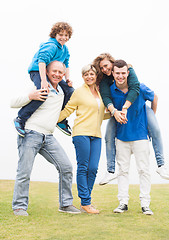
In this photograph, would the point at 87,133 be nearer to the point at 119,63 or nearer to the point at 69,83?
the point at 69,83

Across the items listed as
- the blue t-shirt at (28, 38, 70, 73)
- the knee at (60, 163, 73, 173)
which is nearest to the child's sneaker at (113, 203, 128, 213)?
the knee at (60, 163, 73, 173)

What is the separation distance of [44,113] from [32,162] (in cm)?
72

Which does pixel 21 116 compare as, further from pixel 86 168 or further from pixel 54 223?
pixel 54 223

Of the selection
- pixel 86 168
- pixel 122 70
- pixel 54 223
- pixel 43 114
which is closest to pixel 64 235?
pixel 54 223

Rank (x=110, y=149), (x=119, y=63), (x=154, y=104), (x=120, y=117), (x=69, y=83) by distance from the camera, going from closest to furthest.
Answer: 1. (x=120, y=117)
2. (x=119, y=63)
3. (x=110, y=149)
4. (x=154, y=104)
5. (x=69, y=83)

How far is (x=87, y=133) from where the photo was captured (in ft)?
13.9

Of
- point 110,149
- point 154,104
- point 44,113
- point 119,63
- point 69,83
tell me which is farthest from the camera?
point 69,83

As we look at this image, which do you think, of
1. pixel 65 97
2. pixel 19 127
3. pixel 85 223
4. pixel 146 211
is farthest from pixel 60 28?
pixel 146 211

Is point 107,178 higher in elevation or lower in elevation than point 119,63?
lower

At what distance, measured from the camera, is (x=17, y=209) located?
13.9 ft

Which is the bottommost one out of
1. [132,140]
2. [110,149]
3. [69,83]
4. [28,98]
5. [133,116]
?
[110,149]

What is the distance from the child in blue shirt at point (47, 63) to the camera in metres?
4.26

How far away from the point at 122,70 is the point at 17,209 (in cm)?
242

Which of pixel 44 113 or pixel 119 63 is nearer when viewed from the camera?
pixel 119 63
